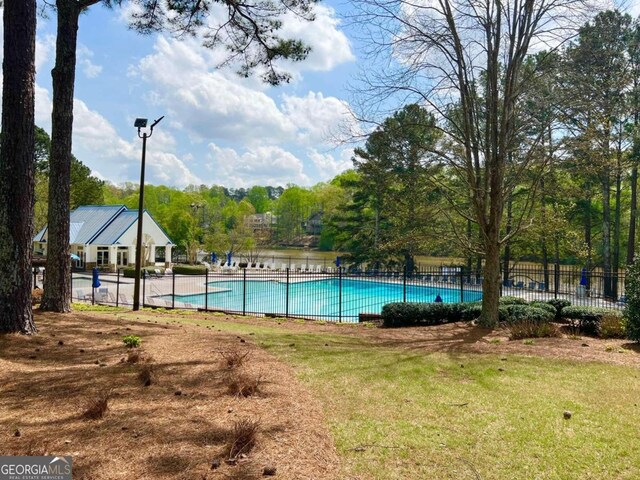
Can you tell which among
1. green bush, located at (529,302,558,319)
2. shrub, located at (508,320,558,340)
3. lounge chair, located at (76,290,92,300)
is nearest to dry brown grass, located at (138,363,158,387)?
shrub, located at (508,320,558,340)

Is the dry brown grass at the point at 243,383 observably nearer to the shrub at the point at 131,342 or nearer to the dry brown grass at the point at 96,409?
the dry brown grass at the point at 96,409

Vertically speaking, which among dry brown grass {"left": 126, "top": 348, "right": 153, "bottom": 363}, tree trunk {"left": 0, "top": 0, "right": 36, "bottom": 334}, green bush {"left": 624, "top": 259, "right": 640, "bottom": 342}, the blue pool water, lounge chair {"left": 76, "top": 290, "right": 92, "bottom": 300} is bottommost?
the blue pool water

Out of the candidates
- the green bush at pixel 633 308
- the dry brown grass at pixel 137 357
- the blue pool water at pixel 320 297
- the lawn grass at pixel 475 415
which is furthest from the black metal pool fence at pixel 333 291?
the lawn grass at pixel 475 415

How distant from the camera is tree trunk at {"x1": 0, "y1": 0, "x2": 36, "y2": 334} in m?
5.68

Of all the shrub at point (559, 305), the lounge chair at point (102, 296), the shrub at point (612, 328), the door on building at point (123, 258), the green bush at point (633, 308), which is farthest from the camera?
the door on building at point (123, 258)

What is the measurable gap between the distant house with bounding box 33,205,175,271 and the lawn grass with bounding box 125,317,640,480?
29950mm

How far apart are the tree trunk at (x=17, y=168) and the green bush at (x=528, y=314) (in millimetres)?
9510

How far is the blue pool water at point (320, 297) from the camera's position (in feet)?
65.8

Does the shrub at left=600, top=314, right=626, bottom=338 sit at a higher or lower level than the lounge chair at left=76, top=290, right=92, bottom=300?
higher

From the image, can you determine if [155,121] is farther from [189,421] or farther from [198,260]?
[198,260]

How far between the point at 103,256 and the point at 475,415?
33856 millimetres

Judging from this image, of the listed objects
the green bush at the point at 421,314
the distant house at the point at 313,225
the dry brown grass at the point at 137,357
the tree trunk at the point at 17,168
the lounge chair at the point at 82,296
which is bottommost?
the lounge chair at the point at 82,296

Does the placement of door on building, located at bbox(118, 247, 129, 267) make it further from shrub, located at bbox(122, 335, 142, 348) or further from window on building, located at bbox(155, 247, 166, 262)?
shrub, located at bbox(122, 335, 142, 348)

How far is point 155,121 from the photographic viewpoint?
1202 centimetres
